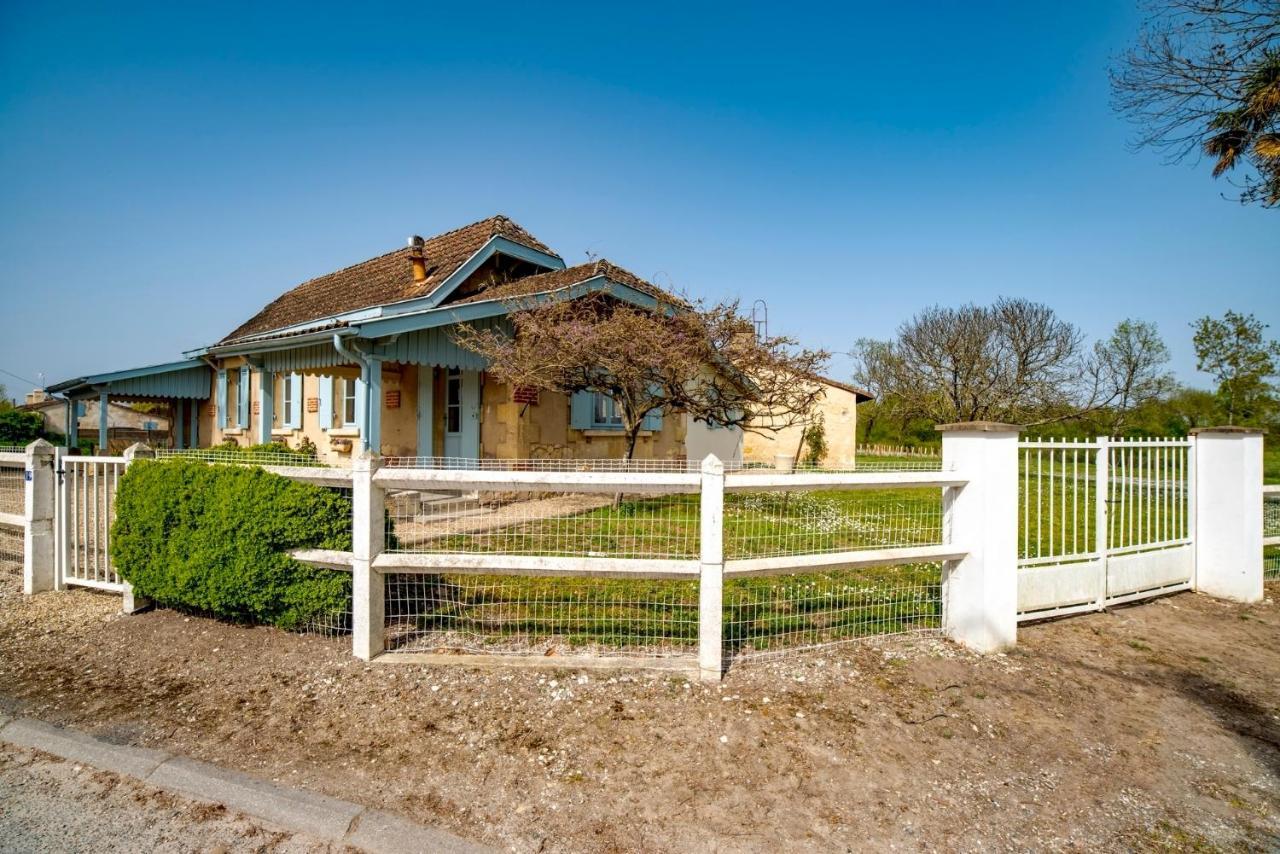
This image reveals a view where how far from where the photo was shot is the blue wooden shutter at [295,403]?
44.6ft

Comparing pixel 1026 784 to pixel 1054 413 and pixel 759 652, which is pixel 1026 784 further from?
pixel 1054 413

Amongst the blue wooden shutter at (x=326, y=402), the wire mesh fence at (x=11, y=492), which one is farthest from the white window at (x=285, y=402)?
the wire mesh fence at (x=11, y=492)

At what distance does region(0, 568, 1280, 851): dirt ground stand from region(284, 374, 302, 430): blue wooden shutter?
31.8 ft

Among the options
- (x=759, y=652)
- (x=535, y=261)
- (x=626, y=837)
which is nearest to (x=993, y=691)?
(x=759, y=652)

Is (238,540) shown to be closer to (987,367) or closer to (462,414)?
(462,414)

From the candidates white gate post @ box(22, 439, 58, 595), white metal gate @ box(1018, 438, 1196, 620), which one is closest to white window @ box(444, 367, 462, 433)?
white gate post @ box(22, 439, 58, 595)

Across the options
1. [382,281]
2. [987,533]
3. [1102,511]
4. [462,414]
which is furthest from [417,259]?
[1102,511]

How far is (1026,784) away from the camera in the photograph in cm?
284

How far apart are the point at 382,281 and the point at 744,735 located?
1328 cm

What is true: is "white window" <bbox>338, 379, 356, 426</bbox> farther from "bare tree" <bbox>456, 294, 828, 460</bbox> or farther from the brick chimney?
"bare tree" <bbox>456, 294, 828, 460</bbox>

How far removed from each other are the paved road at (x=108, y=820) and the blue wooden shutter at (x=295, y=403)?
11839mm

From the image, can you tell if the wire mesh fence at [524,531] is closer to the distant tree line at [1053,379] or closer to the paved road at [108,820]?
the paved road at [108,820]

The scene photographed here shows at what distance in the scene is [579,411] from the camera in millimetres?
11977

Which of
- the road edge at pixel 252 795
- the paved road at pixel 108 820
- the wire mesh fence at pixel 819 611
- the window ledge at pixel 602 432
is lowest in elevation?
the paved road at pixel 108 820
